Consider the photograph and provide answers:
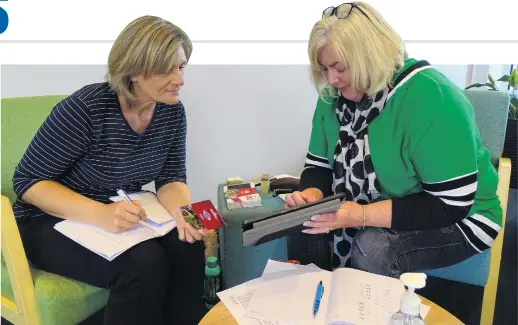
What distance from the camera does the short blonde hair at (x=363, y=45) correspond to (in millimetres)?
1061

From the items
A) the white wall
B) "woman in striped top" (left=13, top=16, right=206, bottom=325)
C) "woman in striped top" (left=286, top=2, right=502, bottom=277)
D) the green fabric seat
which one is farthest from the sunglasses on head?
the green fabric seat

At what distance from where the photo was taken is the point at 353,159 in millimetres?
1190

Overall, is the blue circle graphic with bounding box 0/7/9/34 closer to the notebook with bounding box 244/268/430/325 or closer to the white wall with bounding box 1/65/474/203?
the white wall with bounding box 1/65/474/203

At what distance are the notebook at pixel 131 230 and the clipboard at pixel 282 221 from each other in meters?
0.22

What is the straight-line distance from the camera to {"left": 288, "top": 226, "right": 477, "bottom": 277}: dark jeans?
3.59 ft

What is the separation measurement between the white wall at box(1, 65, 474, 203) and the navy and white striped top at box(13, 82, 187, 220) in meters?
0.57

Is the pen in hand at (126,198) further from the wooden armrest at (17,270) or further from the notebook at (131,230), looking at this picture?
the wooden armrest at (17,270)

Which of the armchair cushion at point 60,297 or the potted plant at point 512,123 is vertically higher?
the potted plant at point 512,123

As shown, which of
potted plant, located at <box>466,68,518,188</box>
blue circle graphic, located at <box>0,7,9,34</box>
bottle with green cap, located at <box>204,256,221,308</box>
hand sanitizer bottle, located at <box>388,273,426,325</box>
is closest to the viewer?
hand sanitizer bottle, located at <box>388,273,426,325</box>

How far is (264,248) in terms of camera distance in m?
1.56

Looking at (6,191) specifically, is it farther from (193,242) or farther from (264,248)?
(264,248)

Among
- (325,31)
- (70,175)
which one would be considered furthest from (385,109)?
(70,175)

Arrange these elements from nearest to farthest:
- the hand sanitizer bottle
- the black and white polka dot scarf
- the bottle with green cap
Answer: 1. the hand sanitizer bottle
2. the black and white polka dot scarf
3. the bottle with green cap

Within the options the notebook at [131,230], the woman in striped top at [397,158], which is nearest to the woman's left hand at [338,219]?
the woman in striped top at [397,158]
